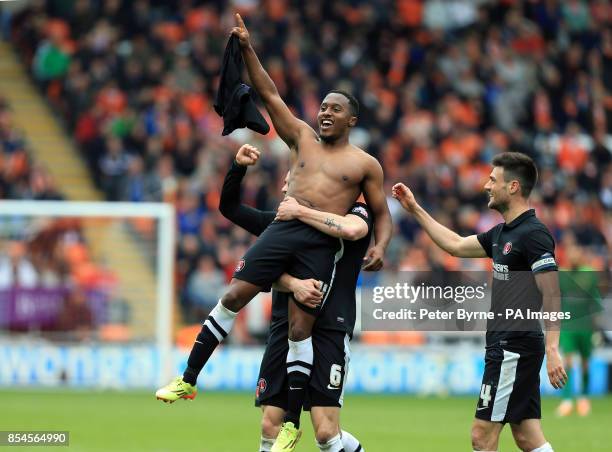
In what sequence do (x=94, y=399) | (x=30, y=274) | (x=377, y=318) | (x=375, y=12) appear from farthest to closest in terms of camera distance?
(x=375, y=12), (x=30, y=274), (x=94, y=399), (x=377, y=318)

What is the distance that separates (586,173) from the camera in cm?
2333

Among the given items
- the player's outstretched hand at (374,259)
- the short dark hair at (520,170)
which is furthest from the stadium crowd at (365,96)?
the short dark hair at (520,170)

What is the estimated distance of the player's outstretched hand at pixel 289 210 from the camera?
328 inches

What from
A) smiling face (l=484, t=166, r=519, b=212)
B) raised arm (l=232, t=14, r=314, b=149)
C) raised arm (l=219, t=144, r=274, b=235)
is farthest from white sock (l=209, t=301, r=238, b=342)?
smiling face (l=484, t=166, r=519, b=212)

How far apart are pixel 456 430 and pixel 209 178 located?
8.56 meters

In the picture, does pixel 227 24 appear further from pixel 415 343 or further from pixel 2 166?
pixel 415 343

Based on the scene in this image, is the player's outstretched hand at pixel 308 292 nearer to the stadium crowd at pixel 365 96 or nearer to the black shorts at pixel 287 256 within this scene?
the black shorts at pixel 287 256

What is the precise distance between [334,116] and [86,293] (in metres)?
10.9

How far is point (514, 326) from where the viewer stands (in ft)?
27.2

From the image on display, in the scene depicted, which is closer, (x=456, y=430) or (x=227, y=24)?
(x=456, y=430)

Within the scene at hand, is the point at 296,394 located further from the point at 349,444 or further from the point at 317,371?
the point at 349,444

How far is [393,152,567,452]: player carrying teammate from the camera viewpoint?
325 inches

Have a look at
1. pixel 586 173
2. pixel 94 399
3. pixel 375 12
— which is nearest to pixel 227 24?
pixel 375 12

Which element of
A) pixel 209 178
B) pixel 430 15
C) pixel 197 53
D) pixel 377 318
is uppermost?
pixel 430 15
